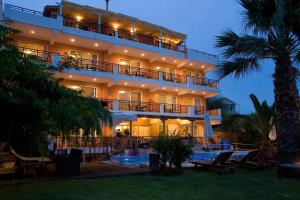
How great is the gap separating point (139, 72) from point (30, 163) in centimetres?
1679

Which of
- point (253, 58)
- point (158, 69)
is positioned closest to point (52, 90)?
point (253, 58)

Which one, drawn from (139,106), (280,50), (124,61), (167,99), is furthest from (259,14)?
(167,99)

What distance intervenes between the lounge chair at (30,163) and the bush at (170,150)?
453 cm

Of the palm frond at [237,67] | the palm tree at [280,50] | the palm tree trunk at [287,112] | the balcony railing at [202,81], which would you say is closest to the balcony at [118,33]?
the balcony railing at [202,81]

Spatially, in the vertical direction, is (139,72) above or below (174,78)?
above

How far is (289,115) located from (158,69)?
18.8m

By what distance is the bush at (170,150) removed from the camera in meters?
11.2

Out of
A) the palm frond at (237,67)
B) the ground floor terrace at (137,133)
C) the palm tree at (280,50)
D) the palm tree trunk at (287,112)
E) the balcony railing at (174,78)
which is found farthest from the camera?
the balcony railing at (174,78)

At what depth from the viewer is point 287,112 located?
1041cm

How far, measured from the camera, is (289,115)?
408 inches

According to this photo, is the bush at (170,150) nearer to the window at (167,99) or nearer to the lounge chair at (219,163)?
the lounge chair at (219,163)

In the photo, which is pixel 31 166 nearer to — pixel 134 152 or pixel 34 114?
pixel 34 114

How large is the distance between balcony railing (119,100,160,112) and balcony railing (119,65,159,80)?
2.71m

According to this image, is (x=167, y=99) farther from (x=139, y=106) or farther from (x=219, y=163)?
(x=219, y=163)
